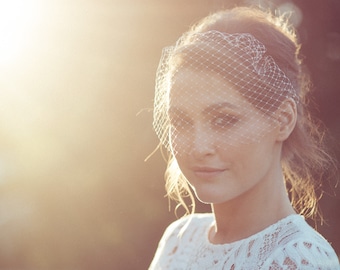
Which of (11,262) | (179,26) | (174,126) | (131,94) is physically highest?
(174,126)

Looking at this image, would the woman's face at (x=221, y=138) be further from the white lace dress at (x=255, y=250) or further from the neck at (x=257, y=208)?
the white lace dress at (x=255, y=250)

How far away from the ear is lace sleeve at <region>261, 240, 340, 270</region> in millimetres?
350

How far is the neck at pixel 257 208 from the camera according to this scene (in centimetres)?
198

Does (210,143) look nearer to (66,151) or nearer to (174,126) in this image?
(174,126)

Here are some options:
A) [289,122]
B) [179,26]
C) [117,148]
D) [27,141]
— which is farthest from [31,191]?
[289,122]

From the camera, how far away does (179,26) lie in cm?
526

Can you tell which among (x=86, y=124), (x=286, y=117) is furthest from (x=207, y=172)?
(x=86, y=124)

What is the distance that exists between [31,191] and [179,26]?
6.94 feet

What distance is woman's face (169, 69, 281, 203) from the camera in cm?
188

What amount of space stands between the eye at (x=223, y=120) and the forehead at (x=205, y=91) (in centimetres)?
4

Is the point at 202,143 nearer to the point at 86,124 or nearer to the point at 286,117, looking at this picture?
the point at 286,117

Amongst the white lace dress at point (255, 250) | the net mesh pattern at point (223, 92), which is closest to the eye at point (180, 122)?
the net mesh pattern at point (223, 92)

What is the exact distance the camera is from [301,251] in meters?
1.74

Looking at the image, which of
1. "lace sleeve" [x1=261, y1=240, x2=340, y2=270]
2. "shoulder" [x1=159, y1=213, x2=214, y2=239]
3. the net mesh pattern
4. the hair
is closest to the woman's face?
the net mesh pattern
